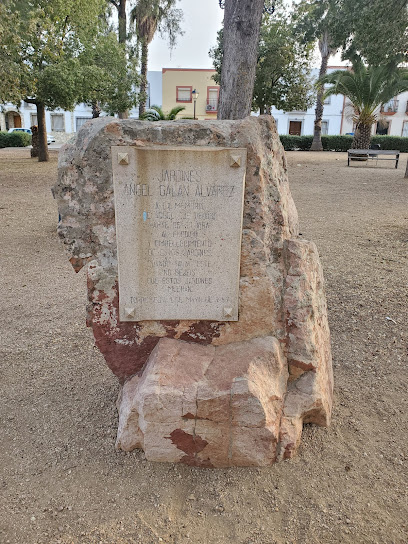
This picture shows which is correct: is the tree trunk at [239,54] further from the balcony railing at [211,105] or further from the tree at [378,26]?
the balcony railing at [211,105]

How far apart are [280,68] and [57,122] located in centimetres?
2827

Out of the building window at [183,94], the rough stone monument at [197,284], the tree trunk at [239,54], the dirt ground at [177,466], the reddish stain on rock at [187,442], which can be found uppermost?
the building window at [183,94]

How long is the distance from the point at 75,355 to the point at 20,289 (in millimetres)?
1574

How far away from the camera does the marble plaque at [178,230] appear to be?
203cm

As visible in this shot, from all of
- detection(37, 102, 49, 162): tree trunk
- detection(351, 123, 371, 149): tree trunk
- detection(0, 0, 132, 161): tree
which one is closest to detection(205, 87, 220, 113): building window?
detection(351, 123, 371, 149): tree trunk

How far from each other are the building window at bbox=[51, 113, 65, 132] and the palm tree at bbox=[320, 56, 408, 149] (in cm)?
2849

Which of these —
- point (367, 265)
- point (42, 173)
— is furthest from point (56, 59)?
point (367, 265)

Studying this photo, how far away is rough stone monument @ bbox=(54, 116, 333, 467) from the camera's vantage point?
201 cm

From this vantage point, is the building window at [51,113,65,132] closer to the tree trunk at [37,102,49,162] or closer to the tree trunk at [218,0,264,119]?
the tree trunk at [37,102,49,162]

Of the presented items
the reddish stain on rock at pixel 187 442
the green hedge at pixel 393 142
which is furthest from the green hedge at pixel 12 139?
the reddish stain on rock at pixel 187 442

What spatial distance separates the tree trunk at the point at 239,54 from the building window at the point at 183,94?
1362 inches

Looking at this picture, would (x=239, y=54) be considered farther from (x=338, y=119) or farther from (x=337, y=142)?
(x=338, y=119)

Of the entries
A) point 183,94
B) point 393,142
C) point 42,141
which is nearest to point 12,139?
point 42,141

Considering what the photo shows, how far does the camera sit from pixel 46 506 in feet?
6.19
